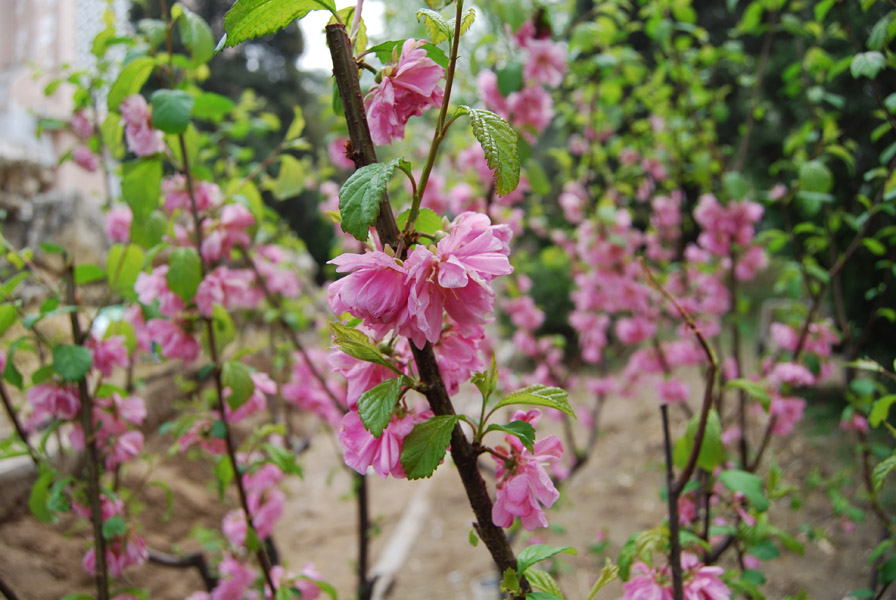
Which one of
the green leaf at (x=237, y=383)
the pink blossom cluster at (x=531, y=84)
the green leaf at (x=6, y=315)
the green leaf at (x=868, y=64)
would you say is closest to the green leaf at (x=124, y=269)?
the green leaf at (x=6, y=315)

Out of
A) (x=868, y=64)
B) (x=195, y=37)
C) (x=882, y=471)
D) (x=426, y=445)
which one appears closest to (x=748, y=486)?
(x=882, y=471)

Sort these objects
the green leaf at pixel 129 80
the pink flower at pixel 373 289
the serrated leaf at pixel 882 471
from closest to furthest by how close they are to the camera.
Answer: the pink flower at pixel 373 289
the serrated leaf at pixel 882 471
the green leaf at pixel 129 80

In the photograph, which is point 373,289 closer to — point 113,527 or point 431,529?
point 113,527

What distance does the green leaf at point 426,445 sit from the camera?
0.54 meters

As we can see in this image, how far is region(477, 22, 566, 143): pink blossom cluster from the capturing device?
1.59 metres

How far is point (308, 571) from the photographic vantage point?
51.9 inches

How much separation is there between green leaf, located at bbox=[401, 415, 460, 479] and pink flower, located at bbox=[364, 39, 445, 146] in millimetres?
296

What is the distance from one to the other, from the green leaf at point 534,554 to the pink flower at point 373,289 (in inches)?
12.8

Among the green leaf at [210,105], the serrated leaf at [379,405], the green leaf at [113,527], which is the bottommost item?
the green leaf at [113,527]

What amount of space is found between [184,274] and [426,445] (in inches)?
28.5

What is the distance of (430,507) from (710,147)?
112 inches

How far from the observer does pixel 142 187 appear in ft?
3.53

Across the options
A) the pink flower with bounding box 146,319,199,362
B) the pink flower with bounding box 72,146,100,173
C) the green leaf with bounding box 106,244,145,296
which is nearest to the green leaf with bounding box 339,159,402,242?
the pink flower with bounding box 146,319,199,362

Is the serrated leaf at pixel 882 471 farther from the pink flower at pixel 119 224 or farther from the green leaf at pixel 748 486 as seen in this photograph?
the pink flower at pixel 119 224
